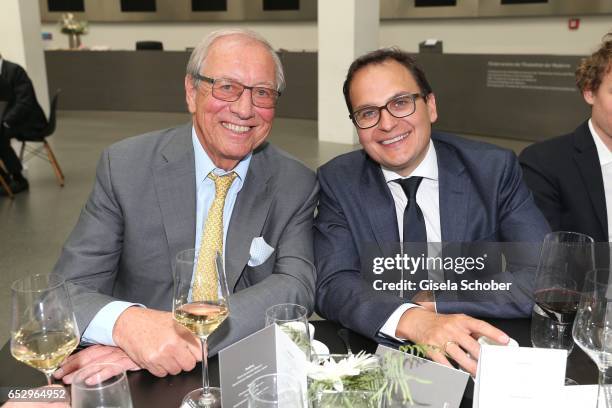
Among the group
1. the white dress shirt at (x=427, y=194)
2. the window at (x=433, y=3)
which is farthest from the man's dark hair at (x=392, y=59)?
the window at (x=433, y=3)

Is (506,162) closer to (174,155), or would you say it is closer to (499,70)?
(174,155)

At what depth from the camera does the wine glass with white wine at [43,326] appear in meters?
1.09

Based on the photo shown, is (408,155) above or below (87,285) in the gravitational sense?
above

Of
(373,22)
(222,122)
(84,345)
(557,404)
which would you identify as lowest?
(84,345)

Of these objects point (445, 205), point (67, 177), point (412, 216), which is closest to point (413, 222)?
point (412, 216)

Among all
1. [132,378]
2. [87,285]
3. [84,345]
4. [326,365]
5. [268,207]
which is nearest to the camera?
[326,365]

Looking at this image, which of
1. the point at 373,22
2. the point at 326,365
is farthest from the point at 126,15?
the point at 326,365

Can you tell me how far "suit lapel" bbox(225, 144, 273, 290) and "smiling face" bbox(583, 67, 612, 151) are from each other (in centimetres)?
131

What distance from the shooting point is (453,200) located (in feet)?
6.41

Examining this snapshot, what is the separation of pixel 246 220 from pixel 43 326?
82cm

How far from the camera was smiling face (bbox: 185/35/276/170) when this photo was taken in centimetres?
180

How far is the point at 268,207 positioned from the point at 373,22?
23.9 ft

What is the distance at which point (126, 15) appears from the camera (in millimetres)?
13859

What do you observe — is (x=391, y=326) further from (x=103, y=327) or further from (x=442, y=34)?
(x=442, y=34)
